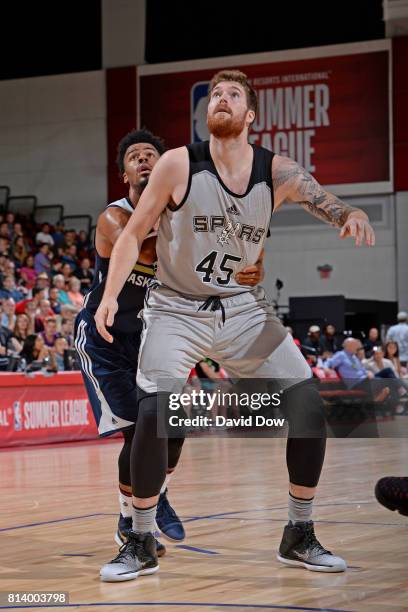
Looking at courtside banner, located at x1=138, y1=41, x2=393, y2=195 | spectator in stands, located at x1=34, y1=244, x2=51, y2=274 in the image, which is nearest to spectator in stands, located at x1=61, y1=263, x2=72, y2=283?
spectator in stands, located at x1=34, y1=244, x2=51, y2=274

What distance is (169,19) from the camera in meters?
23.4

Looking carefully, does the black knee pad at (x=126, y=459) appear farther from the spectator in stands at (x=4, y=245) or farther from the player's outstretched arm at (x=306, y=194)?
the spectator in stands at (x=4, y=245)

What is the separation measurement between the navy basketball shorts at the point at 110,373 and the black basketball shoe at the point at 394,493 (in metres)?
1.21

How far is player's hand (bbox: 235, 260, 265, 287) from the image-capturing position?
4324mm

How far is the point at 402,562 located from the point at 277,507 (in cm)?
194

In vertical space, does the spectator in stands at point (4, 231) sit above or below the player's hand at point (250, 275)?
above

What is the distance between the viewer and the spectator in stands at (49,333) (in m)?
13.4

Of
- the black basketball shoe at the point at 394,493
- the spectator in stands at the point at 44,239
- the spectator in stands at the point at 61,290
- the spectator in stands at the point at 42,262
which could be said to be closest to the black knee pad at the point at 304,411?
the black basketball shoe at the point at 394,493

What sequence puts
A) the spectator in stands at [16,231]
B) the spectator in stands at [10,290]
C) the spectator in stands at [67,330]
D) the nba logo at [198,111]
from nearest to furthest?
the spectator in stands at [67,330] < the spectator in stands at [10,290] < the spectator in stands at [16,231] < the nba logo at [198,111]

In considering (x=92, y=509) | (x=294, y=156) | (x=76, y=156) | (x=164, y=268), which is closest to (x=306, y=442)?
(x=164, y=268)

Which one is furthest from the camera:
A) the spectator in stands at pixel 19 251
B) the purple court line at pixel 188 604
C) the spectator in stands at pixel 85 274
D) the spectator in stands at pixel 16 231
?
the spectator in stands at pixel 16 231

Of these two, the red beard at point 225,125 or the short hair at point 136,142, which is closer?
the red beard at point 225,125

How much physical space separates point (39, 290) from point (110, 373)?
33.6 ft

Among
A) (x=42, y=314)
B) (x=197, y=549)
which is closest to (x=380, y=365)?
(x=42, y=314)
